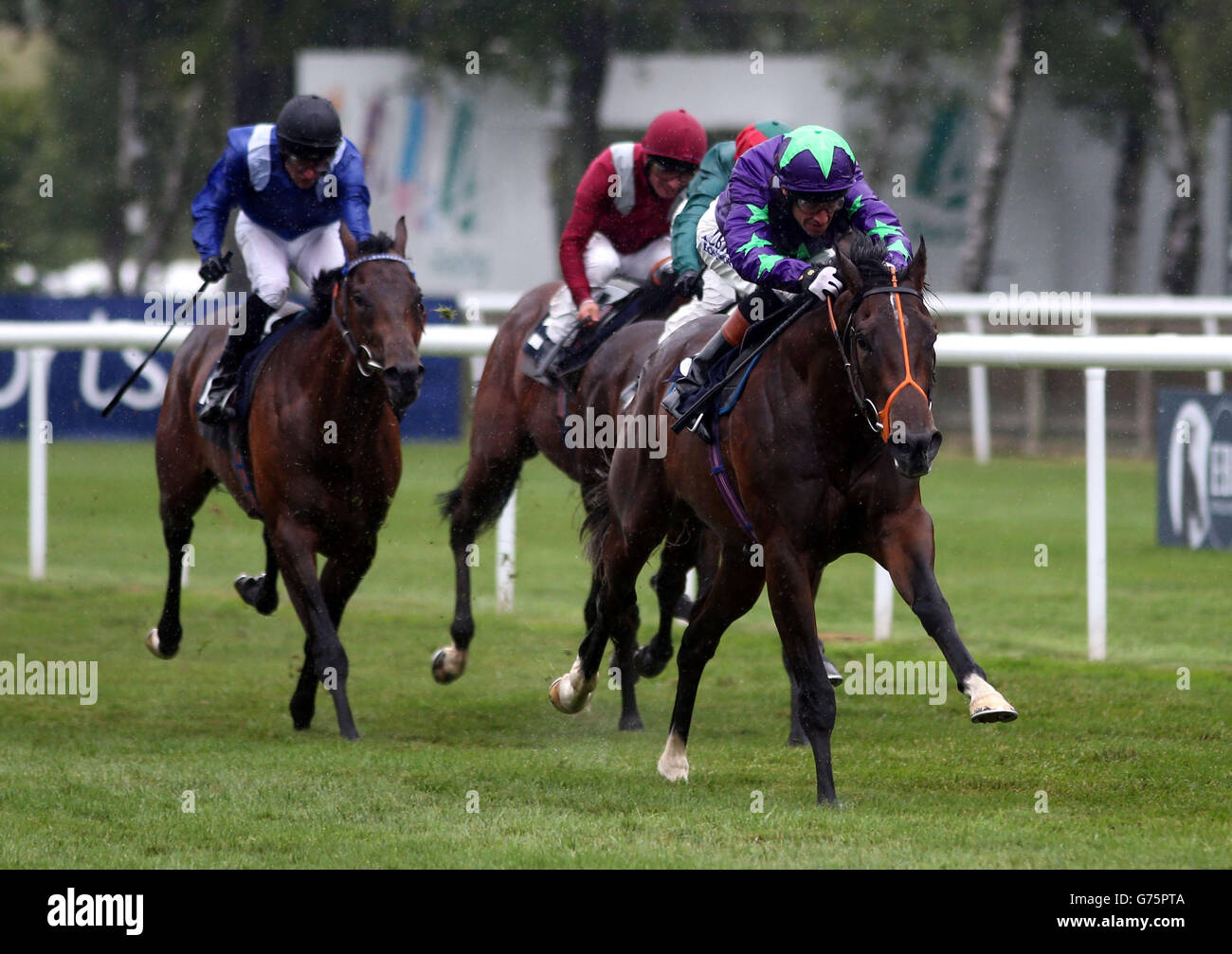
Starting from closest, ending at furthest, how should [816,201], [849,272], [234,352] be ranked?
[849,272] → [816,201] → [234,352]

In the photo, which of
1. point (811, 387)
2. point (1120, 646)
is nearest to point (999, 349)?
point (1120, 646)

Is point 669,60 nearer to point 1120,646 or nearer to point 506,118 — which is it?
point 506,118

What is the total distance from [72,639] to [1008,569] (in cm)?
543

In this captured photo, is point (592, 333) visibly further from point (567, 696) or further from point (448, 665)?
point (567, 696)

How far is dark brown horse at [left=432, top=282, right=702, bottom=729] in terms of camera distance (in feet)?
22.2

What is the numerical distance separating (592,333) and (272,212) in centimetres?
134

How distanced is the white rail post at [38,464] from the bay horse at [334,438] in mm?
3148

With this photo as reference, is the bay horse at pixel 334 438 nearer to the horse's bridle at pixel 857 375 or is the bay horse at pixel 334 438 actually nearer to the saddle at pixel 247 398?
the saddle at pixel 247 398

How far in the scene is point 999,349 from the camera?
26.0ft

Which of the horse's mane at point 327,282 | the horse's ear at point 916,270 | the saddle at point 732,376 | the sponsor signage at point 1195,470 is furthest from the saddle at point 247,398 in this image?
the sponsor signage at point 1195,470

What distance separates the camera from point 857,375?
16.0ft

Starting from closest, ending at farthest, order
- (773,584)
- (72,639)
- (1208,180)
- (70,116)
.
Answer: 1. (773,584)
2. (72,639)
3. (1208,180)
4. (70,116)

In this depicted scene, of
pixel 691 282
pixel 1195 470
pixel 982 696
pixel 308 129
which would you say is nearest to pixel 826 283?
pixel 982 696

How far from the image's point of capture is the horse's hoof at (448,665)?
7184 millimetres
